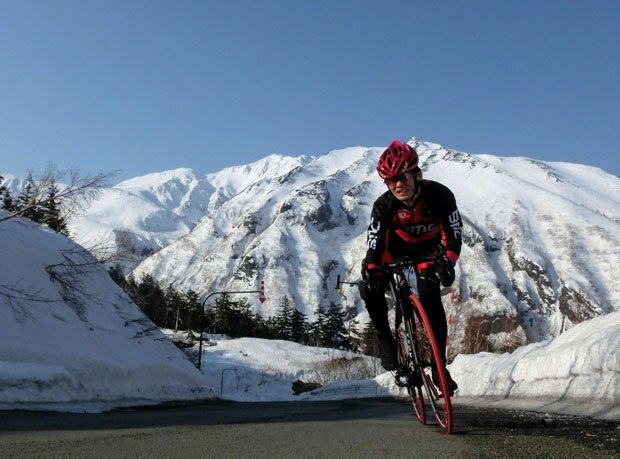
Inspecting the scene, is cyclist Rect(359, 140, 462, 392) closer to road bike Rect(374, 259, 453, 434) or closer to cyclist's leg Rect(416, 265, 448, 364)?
cyclist's leg Rect(416, 265, 448, 364)

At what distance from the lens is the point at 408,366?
5.65 m

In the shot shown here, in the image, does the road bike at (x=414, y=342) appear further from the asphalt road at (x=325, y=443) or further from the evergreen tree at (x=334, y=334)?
the evergreen tree at (x=334, y=334)

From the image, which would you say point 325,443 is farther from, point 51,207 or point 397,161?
point 51,207

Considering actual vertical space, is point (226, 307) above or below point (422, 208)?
above

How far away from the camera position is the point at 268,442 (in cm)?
425

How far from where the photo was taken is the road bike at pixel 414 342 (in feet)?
16.6

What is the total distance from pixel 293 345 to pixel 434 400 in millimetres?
71396

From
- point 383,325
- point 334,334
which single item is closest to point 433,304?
point 383,325

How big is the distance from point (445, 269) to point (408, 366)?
1539 millimetres

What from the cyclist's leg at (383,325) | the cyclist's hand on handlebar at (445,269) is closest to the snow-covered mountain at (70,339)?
the cyclist's leg at (383,325)

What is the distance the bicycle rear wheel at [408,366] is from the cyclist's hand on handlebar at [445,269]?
0.91 m

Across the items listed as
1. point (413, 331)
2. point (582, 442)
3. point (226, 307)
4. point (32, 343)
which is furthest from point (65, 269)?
Result: point (226, 307)

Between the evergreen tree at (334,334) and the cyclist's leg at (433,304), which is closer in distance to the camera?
the cyclist's leg at (433,304)

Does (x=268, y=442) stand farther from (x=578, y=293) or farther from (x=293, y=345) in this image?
(x=578, y=293)
